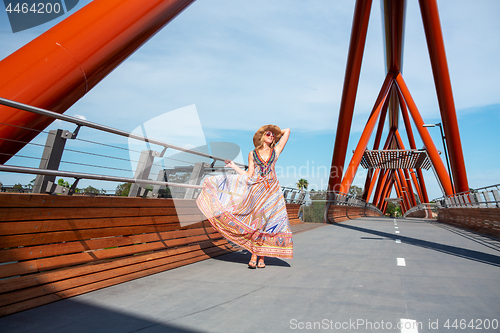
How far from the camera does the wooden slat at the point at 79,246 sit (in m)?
3.50

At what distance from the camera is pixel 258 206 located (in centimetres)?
602

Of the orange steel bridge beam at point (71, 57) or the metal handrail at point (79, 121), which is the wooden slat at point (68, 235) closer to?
the metal handrail at point (79, 121)

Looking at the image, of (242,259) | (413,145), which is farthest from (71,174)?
(413,145)

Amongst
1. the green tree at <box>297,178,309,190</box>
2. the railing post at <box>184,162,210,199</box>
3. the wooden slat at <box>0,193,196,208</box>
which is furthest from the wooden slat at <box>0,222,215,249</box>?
the green tree at <box>297,178,309,190</box>

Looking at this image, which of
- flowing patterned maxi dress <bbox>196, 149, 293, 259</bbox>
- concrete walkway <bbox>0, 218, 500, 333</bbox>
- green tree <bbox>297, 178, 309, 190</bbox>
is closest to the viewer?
concrete walkway <bbox>0, 218, 500, 333</bbox>

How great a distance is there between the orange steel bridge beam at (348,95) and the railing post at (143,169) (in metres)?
23.3

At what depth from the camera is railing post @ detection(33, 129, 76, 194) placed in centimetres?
397

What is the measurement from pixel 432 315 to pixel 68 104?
24.3 feet

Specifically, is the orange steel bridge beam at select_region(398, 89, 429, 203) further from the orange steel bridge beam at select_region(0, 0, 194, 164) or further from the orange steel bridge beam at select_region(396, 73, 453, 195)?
the orange steel bridge beam at select_region(0, 0, 194, 164)

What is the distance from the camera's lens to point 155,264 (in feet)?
17.3

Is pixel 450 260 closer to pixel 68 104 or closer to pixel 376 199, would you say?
pixel 68 104

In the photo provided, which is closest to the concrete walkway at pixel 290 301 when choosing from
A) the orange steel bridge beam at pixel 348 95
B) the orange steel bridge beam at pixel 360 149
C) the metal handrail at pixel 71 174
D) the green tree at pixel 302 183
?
the metal handrail at pixel 71 174

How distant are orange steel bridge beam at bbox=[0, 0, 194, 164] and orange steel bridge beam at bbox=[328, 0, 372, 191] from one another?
20.9 meters

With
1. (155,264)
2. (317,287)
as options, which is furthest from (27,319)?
(317,287)
